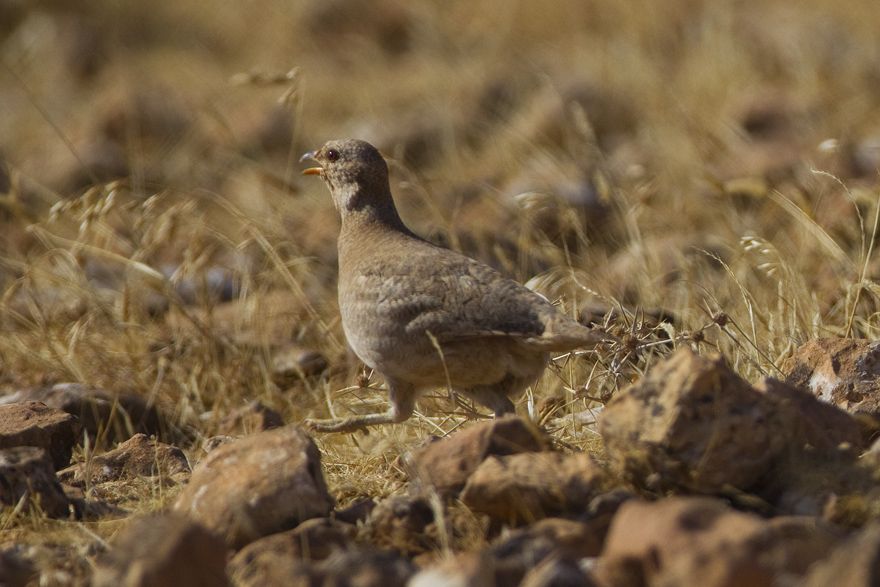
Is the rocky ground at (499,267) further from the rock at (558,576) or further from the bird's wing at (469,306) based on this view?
the bird's wing at (469,306)

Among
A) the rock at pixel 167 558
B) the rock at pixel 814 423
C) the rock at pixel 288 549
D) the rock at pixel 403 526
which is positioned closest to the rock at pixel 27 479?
the rock at pixel 288 549

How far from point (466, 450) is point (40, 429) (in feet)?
5.63

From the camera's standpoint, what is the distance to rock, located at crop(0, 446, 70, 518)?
3879 millimetres

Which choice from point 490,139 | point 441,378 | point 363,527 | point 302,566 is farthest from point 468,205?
point 302,566

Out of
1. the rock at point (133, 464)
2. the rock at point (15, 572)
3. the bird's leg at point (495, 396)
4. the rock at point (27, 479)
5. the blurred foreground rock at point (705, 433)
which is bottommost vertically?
the rock at point (133, 464)

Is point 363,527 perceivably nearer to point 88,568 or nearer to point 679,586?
point 88,568

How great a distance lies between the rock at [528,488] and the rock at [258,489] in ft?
1.42

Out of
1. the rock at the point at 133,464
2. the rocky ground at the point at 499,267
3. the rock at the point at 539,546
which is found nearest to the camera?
the rock at the point at 539,546

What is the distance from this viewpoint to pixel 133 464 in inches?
180

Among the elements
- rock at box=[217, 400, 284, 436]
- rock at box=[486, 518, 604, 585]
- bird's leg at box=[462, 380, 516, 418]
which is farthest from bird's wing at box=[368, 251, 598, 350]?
rock at box=[486, 518, 604, 585]

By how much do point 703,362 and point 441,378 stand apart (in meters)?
1.23

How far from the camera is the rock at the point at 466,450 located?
3.62 metres

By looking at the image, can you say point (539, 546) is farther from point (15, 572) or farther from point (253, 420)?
point (253, 420)

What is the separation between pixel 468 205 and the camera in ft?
26.4
